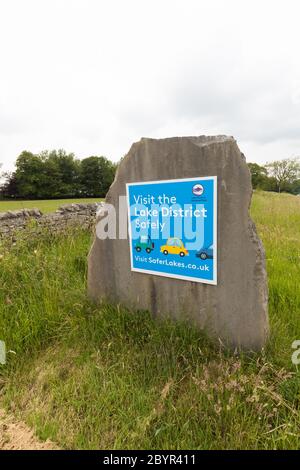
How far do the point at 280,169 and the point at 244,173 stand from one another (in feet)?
254

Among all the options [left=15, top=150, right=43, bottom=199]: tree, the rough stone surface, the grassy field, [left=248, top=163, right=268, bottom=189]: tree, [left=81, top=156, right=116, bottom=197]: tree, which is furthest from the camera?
[left=248, top=163, right=268, bottom=189]: tree

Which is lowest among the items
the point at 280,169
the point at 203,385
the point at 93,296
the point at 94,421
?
the point at 94,421

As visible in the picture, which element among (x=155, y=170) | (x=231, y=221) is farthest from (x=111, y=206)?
(x=231, y=221)

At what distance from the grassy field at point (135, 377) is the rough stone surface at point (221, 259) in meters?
0.18

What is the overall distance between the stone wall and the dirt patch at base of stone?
140 inches

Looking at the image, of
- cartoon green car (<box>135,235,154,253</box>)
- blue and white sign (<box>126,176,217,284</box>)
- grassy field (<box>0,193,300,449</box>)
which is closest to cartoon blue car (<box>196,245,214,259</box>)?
blue and white sign (<box>126,176,217,284</box>)

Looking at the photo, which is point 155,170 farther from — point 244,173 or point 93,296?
point 93,296

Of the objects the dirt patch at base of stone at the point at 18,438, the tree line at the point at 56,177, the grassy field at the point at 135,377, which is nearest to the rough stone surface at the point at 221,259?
the grassy field at the point at 135,377

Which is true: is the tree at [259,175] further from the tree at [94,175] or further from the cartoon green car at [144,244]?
the cartoon green car at [144,244]

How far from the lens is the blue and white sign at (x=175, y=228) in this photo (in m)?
2.62

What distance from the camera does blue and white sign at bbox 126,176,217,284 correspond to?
2620 mm

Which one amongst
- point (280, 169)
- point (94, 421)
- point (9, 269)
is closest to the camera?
point (94, 421)

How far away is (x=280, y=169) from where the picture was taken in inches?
2803

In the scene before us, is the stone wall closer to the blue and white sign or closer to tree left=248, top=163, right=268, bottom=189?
the blue and white sign
